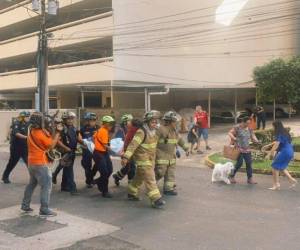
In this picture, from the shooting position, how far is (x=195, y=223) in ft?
24.2

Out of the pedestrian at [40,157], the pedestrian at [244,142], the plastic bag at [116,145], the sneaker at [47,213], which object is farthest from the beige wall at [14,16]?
the sneaker at [47,213]

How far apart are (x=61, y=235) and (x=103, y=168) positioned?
264cm

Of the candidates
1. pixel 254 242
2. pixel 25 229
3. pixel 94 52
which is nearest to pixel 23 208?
pixel 25 229

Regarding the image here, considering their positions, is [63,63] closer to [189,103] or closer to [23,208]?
[189,103]

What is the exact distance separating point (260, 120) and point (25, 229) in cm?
1777

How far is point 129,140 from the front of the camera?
909cm

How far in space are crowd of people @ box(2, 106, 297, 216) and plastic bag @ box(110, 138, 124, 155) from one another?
50 mm

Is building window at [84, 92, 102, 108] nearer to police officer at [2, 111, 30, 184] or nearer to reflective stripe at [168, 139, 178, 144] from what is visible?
police officer at [2, 111, 30, 184]

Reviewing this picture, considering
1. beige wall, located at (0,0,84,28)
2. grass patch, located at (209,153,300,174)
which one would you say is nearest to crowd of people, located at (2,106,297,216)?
grass patch, located at (209,153,300,174)

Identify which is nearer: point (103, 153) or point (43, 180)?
point (43, 180)

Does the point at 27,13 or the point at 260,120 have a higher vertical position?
the point at 27,13

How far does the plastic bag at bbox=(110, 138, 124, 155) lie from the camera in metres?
9.59

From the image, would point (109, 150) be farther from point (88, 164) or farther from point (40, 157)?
point (40, 157)

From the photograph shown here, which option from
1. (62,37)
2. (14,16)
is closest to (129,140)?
(62,37)
